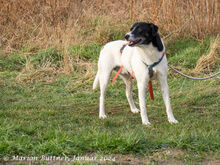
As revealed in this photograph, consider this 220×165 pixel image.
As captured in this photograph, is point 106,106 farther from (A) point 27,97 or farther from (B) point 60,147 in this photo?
(B) point 60,147

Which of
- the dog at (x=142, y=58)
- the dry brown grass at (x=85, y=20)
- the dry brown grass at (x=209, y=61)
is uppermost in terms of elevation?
the dog at (x=142, y=58)

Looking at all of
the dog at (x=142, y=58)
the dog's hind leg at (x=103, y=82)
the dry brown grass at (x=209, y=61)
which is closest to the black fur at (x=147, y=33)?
the dog at (x=142, y=58)

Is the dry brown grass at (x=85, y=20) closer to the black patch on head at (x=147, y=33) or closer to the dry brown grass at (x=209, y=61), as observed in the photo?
the dry brown grass at (x=209, y=61)

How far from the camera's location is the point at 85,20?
10.5 meters

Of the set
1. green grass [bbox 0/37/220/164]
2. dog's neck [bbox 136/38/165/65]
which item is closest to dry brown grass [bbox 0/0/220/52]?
green grass [bbox 0/37/220/164]

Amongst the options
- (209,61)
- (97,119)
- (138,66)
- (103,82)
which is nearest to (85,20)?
(209,61)

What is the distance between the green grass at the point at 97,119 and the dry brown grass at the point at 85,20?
0.46m

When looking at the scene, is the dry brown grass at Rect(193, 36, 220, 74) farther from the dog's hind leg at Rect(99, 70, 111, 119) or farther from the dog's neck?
the dog's neck

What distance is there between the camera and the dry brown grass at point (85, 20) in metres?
9.01

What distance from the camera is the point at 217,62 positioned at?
805 centimetres

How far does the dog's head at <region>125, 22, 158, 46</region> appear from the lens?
4.72 meters

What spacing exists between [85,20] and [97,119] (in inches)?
221

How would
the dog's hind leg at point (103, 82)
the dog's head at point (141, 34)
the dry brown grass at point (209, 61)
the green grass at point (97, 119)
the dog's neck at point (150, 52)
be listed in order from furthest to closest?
1. the dry brown grass at point (209, 61)
2. the dog's hind leg at point (103, 82)
3. the dog's neck at point (150, 52)
4. the dog's head at point (141, 34)
5. the green grass at point (97, 119)

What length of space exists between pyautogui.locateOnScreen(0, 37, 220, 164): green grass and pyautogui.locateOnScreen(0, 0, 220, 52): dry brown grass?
46cm
